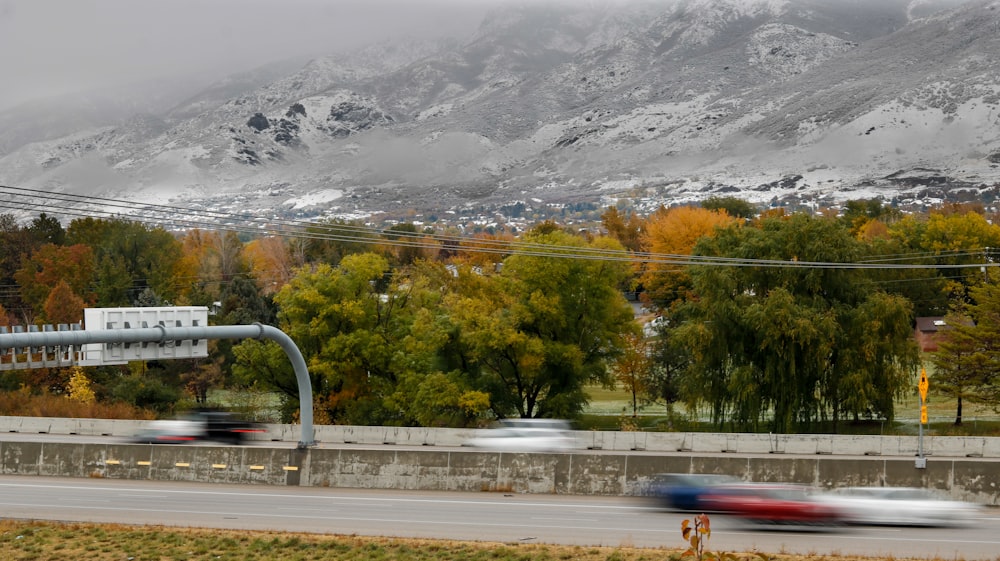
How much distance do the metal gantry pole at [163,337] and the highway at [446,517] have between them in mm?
3232

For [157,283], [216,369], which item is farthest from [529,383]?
[157,283]

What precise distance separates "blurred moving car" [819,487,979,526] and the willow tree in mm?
32714

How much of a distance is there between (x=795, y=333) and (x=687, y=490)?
106 ft

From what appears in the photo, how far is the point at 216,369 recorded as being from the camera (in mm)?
95500

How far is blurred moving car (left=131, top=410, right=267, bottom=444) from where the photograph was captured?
153 ft

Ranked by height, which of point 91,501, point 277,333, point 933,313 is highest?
point 933,313

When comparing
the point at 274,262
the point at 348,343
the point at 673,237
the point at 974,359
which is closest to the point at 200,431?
the point at 348,343

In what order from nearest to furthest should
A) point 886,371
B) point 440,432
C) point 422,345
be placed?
1. point 440,432
2. point 886,371
3. point 422,345

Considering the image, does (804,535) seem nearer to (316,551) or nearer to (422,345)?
(316,551)

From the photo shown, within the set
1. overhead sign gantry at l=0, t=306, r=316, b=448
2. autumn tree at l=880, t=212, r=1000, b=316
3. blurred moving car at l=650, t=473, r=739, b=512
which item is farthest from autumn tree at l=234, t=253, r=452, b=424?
blurred moving car at l=650, t=473, r=739, b=512

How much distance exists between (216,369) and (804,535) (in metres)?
73.3

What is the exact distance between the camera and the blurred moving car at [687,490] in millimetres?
31281

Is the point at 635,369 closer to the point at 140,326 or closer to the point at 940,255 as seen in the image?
the point at 940,255

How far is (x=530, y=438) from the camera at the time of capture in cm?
4281
